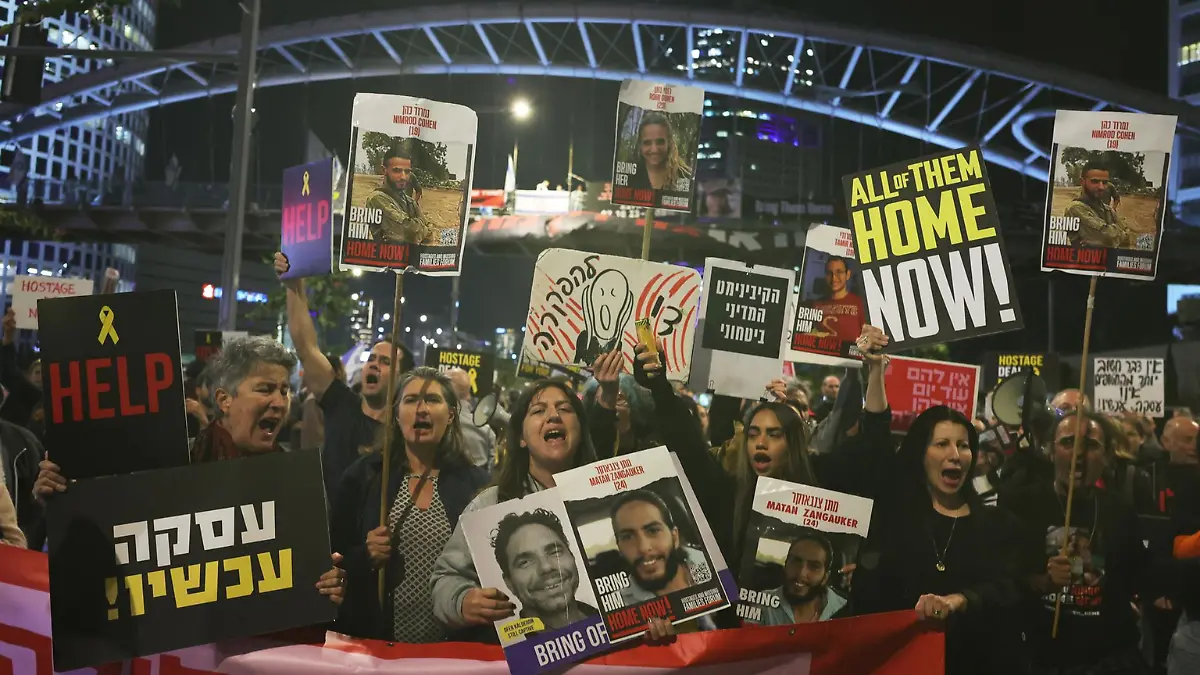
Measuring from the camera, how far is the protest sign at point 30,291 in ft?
36.2

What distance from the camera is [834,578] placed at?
4152 mm

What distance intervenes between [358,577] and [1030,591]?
114 inches

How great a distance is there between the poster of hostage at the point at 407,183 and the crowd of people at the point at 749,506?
1.81 feet

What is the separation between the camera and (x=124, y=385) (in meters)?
3.55

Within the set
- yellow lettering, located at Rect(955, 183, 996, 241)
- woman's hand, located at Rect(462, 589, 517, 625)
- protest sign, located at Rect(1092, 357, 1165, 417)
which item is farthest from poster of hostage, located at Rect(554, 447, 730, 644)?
protest sign, located at Rect(1092, 357, 1165, 417)

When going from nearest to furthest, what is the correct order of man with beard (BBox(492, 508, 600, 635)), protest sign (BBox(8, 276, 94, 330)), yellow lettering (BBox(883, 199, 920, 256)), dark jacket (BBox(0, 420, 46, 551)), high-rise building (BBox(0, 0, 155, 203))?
man with beard (BBox(492, 508, 600, 635)) → yellow lettering (BBox(883, 199, 920, 256)) → dark jacket (BBox(0, 420, 46, 551)) → protest sign (BBox(8, 276, 94, 330)) → high-rise building (BBox(0, 0, 155, 203))

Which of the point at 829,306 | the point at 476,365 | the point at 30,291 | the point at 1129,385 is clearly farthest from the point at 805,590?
the point at 30,291

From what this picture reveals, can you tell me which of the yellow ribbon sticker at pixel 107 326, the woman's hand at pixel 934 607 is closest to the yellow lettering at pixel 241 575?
the yellow ribbon sticker at pixel 107 326

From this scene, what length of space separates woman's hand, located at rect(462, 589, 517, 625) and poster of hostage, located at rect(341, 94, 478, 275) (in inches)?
75.8

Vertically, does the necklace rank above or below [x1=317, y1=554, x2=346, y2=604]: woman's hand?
above

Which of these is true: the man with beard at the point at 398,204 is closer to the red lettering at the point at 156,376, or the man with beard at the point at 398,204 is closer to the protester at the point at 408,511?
the protester at the point at 408,511

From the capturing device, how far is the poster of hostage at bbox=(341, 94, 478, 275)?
189 inches

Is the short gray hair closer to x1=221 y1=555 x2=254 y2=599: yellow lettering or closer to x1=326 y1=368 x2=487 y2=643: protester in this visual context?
x1=326 y1=368 x2=487 y2=643: protester

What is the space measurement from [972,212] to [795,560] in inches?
75.3
